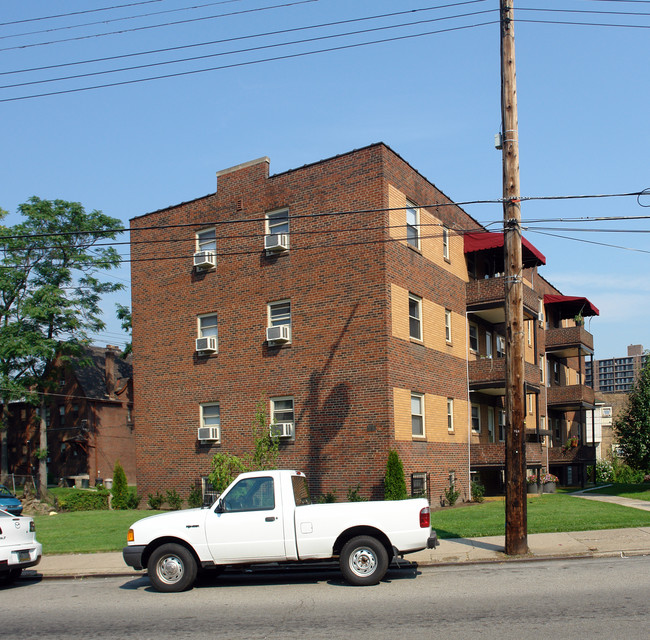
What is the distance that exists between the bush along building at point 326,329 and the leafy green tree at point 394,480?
0.43 metres

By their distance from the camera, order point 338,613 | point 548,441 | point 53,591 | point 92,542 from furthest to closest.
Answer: point 548,441 → point 92,542 → point 53,591 → point 338,613

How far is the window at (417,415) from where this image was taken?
23859 millimetres

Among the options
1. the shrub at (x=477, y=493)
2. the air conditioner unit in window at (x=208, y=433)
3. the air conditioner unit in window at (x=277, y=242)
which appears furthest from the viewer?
the shrub at (x=477, y=493)

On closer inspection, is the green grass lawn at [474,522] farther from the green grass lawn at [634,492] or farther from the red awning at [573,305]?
the red awning at [573,305]

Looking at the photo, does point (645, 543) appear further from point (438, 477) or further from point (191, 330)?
point (191, 330)

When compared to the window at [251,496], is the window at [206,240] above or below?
above

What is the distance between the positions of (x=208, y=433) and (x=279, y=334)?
14.9 ft

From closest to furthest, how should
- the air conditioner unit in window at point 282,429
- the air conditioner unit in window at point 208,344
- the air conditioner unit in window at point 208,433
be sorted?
the air conditioner unit in window at point 282,429, the air conditioner unit in window at point 208,433, the air conditioner unit in window at point 208,344

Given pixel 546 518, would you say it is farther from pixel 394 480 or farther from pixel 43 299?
pixel 43 299

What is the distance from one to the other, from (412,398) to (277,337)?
15.7ft

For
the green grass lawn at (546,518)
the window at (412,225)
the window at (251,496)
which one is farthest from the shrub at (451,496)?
the window at (251,496)

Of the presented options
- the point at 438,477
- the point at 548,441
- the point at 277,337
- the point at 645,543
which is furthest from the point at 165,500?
the point at 548,441

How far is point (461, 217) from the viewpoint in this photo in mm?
29656

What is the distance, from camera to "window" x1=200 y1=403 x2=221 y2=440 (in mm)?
26081
